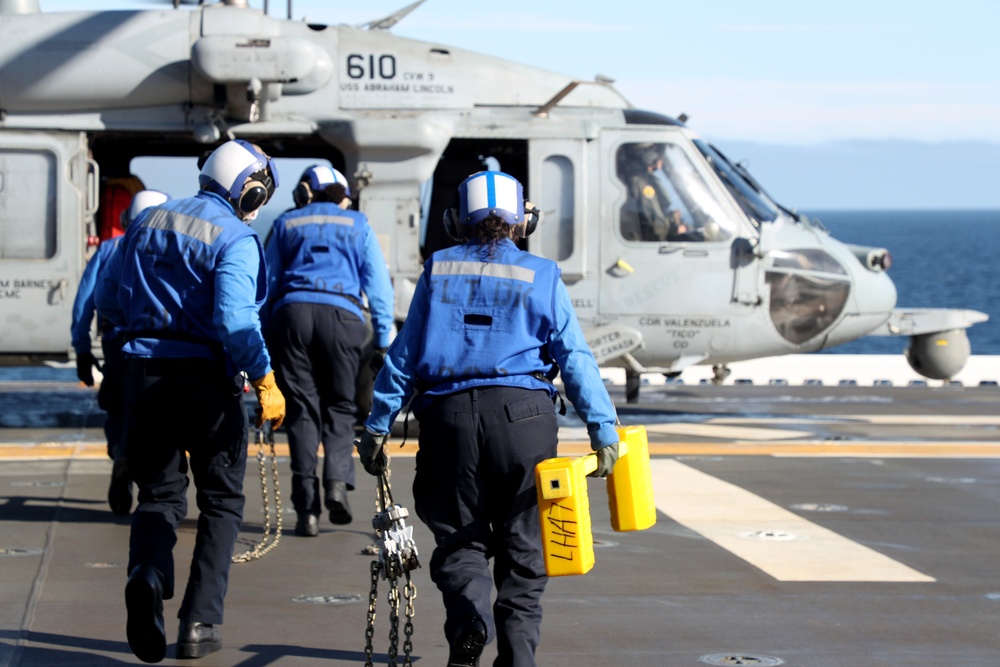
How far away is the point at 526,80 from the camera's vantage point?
40.2 ft

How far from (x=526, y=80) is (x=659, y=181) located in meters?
1.41

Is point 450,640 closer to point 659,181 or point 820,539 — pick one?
point 820,539

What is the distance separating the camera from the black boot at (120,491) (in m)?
8.22

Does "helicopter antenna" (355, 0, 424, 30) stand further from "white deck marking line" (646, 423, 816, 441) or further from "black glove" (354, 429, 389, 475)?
"black glove" (354, 429, 389, 475)

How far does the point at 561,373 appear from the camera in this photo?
4930mm

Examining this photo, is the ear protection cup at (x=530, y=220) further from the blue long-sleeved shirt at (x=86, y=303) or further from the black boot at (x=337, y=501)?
the blue long-sleeved shirt at (x=86, y=303)

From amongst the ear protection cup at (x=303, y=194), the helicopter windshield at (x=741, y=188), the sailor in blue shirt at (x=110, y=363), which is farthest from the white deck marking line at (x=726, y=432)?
the sailor in blue shirt at (x=110, y=363)

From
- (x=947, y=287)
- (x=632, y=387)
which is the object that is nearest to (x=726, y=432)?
(x=632, y=387)

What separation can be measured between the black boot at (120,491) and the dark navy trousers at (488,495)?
12.5 feet

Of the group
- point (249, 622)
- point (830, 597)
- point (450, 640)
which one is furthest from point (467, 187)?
point (830, 597)

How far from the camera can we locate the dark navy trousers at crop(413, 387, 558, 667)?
188 inches

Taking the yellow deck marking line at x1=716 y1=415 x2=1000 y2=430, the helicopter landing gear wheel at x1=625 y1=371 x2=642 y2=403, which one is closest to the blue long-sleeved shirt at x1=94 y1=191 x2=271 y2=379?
the helicopter landing gear wheel at x1=625 y1=371 x2=642 y2=403

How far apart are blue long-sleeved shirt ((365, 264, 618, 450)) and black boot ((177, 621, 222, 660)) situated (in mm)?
1146

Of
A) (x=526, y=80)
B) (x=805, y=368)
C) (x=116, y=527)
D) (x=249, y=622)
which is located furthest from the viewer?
(x=805, y=368)
